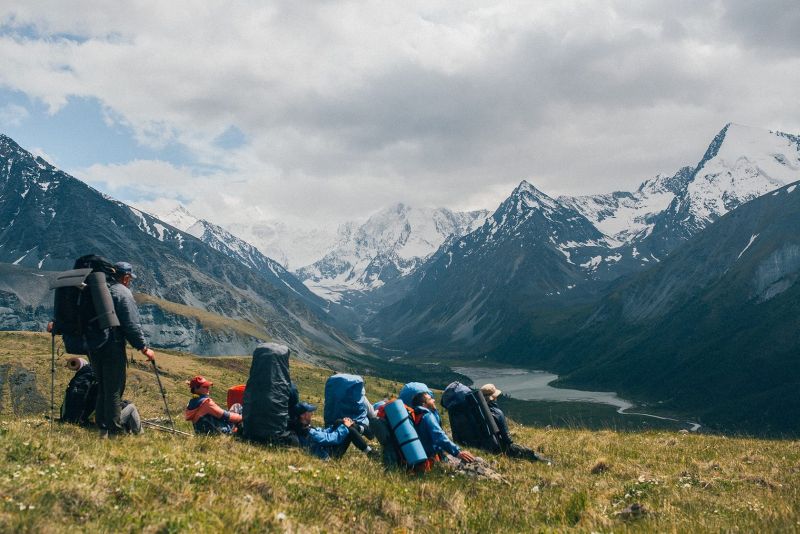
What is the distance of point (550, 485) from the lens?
468 inches

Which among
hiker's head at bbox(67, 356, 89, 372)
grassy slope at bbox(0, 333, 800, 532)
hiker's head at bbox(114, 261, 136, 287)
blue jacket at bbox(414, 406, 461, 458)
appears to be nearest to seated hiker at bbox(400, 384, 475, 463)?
blue jacket at bbox(414, 406, 461, 458)

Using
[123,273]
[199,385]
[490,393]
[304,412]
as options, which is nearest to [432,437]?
[304,412]

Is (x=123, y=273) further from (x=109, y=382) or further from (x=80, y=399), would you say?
(x=80, y=399)

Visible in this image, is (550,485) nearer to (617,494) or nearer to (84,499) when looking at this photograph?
(617,494)

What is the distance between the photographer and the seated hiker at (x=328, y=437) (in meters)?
13.5

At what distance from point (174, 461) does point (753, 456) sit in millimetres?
15012

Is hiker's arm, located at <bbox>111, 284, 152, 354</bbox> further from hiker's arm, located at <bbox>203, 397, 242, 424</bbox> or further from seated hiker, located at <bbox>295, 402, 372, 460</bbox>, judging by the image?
seated hiker, located at <bbox>295, 402, 372, 460</bbox>

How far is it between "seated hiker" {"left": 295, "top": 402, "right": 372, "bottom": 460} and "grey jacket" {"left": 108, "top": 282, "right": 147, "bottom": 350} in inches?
164

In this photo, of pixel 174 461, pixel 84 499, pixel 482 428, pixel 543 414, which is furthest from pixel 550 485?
pixel 543 414

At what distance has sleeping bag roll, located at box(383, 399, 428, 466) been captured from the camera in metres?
12.1

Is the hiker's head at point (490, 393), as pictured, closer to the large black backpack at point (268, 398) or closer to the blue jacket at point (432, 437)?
the blue jacket at point (432, 437)

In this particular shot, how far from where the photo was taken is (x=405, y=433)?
40.7 feet

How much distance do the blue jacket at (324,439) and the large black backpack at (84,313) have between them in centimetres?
513

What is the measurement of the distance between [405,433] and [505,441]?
14.8ft
